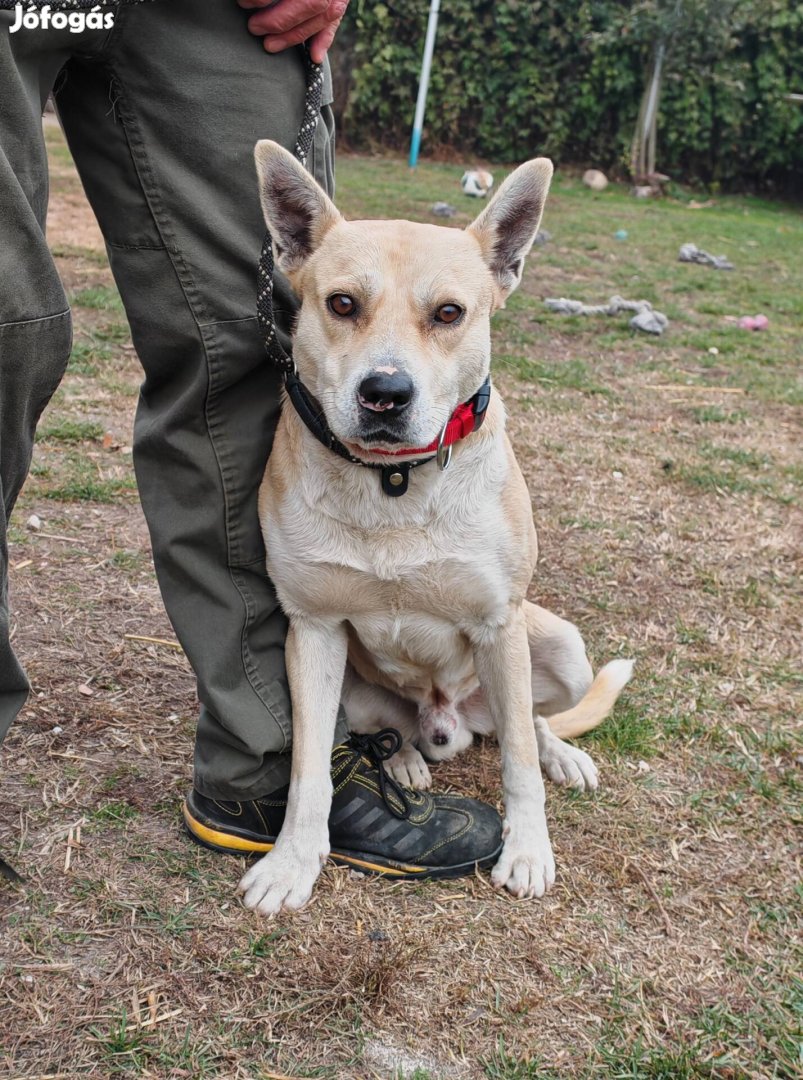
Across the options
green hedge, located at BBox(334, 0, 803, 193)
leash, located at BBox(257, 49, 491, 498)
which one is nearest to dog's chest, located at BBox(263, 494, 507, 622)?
leash, located at BBox(257, 49, 491, 498)

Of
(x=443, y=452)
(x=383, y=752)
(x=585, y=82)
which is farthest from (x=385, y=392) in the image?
(x=585, y=82)

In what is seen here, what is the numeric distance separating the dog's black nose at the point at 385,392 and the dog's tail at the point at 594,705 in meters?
1.12

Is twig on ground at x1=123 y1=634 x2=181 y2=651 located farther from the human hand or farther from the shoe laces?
the human hand

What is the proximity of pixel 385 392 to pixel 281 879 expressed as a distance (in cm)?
103

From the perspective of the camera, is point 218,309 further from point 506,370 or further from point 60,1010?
point 506,370

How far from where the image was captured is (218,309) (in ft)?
6.42

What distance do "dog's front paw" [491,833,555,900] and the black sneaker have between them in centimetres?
5

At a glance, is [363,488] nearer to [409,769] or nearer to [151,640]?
[409,769]

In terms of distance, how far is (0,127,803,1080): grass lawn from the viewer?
178 centimetres

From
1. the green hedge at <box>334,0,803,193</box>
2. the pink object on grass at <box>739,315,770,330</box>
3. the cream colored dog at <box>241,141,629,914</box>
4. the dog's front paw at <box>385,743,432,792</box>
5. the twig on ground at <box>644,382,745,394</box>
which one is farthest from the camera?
the green hedge at <box>334,0,803,193</box>

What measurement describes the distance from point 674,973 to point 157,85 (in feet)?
6.28

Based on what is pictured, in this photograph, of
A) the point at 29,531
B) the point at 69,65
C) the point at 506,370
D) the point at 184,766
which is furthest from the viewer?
the point at 506,370

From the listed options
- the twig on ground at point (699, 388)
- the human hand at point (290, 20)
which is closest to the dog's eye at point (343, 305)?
the human hand at point (290, 20)

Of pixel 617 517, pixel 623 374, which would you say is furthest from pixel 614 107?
pixel 617 517
